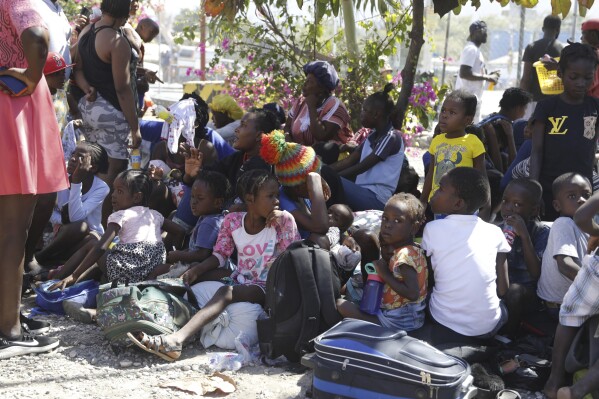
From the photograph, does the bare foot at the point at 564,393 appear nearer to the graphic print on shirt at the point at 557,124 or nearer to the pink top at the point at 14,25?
the graphic print on shirt at the point at 557,124

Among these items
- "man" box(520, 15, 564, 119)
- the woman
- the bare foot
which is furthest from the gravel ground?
"man" box(520, 15, 564, 119)

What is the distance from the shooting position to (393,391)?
143 inches

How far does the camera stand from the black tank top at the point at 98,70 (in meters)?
6.29

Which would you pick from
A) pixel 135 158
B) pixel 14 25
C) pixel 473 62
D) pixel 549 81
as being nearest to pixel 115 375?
pixel 14 25

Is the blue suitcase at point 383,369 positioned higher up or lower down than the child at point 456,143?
lower down

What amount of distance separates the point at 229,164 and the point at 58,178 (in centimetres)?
172

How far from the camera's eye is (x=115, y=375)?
165 inches

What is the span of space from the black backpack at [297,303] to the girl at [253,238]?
36 centimetres

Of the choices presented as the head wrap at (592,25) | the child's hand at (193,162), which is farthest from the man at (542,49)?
the child's hand at (193,162)

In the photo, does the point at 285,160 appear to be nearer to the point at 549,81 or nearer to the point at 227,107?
the point at 227,107

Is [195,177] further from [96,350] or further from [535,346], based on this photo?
[535,346]

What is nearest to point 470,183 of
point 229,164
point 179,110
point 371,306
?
point 371,306

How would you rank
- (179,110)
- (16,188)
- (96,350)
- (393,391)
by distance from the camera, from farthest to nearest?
(179,110)
(96,350)
(16,188)
(393,391)

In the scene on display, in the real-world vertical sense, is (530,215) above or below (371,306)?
above
